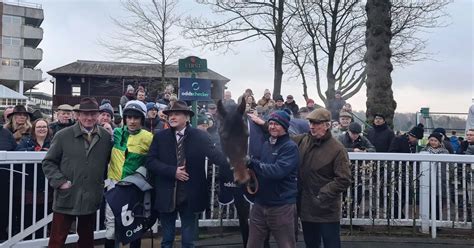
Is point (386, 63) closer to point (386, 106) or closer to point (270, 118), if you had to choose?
point (386, 106)

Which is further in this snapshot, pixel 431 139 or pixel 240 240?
pixel 431 139

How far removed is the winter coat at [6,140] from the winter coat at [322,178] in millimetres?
4095

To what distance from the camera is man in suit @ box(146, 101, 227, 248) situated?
16.7 feet

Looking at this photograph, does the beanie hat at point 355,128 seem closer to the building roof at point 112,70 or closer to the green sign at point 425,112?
the green sign at point 425,112

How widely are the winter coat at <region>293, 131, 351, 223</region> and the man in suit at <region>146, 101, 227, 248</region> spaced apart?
923 millimetres

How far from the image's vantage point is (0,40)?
2137 inches

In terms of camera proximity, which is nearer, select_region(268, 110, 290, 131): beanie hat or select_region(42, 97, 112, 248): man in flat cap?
select_region(268, 110, 290, 131): beanie hat

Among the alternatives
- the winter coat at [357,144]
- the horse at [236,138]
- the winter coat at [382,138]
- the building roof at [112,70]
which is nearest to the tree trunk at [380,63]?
the winter coat at [382,138]

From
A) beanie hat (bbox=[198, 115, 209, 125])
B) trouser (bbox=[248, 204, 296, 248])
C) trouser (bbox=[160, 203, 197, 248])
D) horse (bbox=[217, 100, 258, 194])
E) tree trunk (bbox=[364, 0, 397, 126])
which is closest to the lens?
horse (bbox=[217, 100, 258, 194])

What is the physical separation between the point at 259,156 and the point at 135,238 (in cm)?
171

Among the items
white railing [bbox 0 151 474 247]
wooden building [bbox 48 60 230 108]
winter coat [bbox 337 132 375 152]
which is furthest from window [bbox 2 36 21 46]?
winter coat [bbox 337 132 375 152]

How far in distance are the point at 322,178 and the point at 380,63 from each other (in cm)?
591

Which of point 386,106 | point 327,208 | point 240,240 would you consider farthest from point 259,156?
point 386,106

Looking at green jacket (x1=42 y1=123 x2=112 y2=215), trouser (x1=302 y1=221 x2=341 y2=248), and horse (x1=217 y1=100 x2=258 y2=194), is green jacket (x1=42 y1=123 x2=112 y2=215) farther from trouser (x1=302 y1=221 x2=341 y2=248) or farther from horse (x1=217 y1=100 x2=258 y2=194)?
trouser (x1=302 y1=221 x2=341 y2=248)
